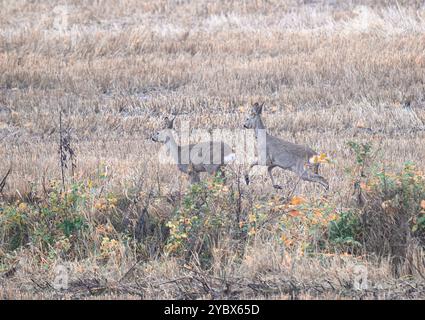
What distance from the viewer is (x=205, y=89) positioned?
19188mm

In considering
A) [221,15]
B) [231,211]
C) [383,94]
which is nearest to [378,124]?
[383,94]

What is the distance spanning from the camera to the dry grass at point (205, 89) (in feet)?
28.6

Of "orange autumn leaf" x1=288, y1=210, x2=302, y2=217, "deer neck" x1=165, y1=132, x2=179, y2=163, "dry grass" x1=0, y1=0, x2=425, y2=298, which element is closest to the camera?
"dry grass" x1=0, y1=0, x2=425, y2=298

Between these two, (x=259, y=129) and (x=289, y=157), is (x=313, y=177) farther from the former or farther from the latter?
(x=259, y=129)

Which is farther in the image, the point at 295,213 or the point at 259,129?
the point at 259,129

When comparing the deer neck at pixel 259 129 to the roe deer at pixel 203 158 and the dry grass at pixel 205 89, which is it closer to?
the dry grass at pixel 205 89

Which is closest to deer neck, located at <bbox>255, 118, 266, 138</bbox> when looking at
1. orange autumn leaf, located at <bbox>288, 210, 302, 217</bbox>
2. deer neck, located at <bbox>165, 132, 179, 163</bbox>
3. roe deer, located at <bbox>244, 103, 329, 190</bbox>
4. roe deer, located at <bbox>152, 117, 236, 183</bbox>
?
roe deer, located at <bbox>244, 103, 329, 190</bbox>

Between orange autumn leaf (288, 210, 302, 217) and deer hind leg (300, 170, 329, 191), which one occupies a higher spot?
deer hind leg (300, 170, 329, 191)

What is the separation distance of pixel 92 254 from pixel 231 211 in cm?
163

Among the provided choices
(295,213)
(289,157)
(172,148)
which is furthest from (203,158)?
(295,213)

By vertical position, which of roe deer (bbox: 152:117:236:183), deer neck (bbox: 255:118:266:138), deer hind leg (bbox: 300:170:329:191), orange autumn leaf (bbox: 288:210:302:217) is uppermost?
deer neck (bbox: 255:118:266:138)

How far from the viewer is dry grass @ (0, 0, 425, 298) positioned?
872cm

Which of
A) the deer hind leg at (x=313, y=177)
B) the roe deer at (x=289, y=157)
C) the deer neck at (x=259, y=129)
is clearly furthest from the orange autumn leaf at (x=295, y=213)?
the deer neck at (x=259, y=129)

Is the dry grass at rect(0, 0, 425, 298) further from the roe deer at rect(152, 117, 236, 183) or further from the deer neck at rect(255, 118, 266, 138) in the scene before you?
the deer neck at rect(255, 118, 266, 138)
